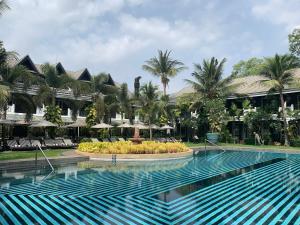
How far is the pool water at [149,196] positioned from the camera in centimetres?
715

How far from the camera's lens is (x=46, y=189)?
10.3m

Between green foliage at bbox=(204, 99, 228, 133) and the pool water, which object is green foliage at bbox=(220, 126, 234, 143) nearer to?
green foliage at bbox=(204, 99, 228, 133)

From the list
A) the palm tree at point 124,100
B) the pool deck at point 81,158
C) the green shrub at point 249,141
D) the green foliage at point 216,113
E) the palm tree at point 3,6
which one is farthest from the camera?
the green shrub at point 249,141

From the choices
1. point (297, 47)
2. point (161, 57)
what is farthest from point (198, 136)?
point (297, 47)

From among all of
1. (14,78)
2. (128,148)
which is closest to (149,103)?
(14,78)

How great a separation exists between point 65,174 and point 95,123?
16.6m

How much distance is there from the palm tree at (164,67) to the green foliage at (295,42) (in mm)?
17203

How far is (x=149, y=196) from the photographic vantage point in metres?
9.34

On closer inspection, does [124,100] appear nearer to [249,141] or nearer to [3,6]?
[249,141]

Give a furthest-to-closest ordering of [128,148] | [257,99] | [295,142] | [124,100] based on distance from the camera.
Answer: [257,99]
[124,100]
[295,142]
[128,148]

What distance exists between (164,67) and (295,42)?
66.6ft

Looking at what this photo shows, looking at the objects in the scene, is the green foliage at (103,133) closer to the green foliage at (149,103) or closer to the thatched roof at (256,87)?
the green foliage at (149,103)

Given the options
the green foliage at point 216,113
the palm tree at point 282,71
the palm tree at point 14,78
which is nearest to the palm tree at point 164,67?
the green foliage at point 216,113

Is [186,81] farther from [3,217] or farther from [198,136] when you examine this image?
[3,217]
